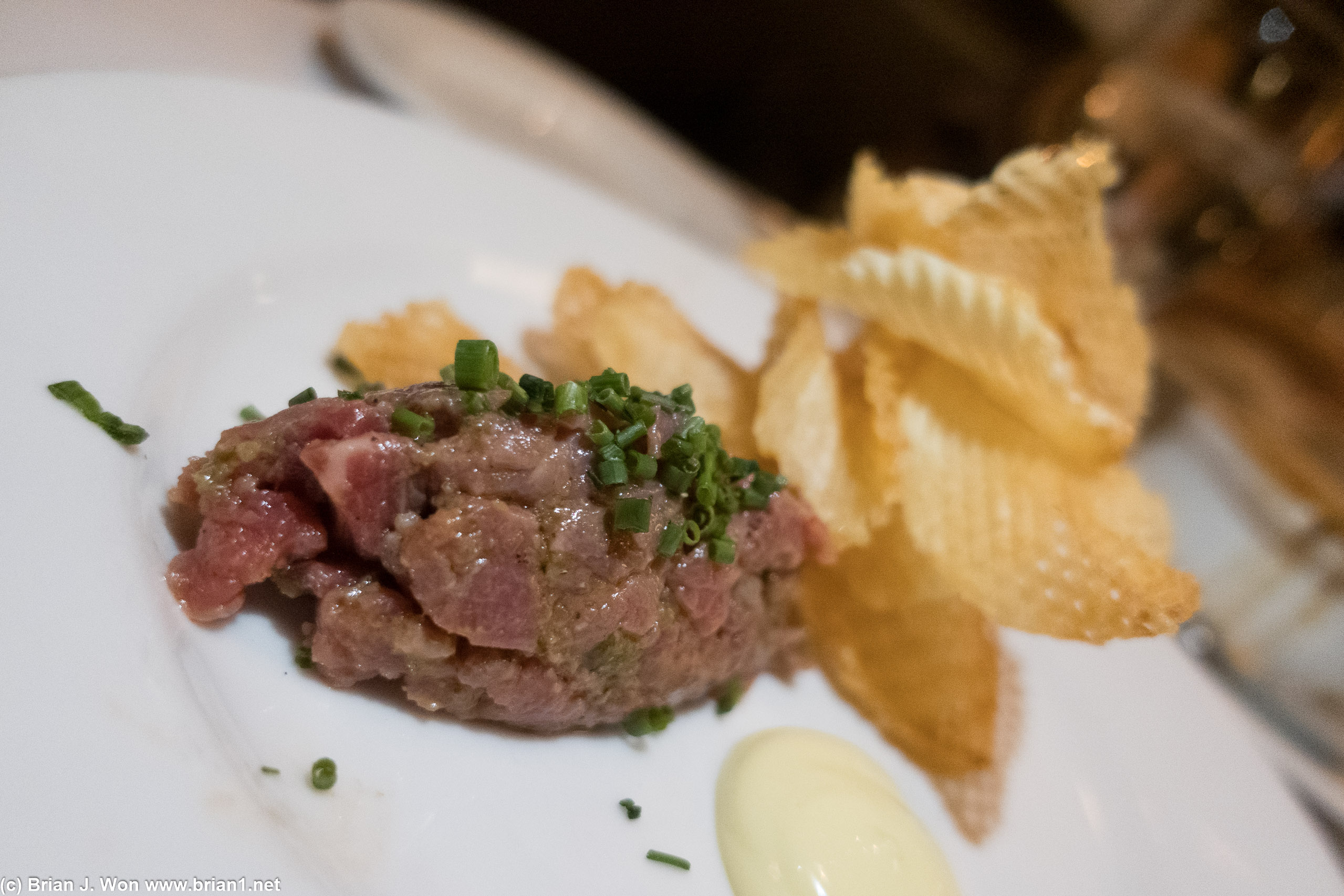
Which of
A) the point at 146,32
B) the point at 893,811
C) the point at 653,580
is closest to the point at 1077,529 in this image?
the point at 893,811

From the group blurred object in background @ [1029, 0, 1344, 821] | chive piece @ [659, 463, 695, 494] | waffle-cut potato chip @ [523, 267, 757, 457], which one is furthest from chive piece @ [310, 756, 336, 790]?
blurred object in background @ [1029, 0, 1344, 821]

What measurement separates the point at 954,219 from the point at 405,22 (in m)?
2.22

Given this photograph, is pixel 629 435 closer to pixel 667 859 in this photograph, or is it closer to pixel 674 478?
pixel 674 478

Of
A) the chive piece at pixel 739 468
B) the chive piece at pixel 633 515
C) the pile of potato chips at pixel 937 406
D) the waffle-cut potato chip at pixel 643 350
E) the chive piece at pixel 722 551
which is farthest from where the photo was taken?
the waffle-cut potato chip at pixel 643 350

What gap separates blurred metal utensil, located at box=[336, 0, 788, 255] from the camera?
2.83 m

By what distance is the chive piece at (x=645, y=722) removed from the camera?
162 cm

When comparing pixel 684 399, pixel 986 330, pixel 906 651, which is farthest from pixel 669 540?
pixel 986 330

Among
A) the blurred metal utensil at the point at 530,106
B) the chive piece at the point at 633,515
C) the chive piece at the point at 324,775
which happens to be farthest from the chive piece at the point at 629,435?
the blurred metal utensil at the point at 530,106

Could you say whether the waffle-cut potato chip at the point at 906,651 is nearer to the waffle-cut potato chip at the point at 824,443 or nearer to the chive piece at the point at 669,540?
the waffle-cut potato chip at the point at 824,443

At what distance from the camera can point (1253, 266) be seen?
4.61 m

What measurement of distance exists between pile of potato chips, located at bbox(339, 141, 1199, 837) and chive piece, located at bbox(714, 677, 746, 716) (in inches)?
12.7

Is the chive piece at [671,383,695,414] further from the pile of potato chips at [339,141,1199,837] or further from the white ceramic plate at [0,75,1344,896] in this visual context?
the white ceramic plate at [0,75,1344,896]

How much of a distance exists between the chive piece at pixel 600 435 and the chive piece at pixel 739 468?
343 millimetres

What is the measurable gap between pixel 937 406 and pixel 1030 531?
1.37ft
